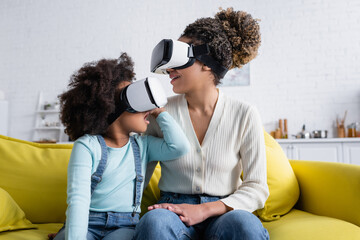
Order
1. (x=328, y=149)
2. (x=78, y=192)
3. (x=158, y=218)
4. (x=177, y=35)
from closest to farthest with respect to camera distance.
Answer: (x=158, y=218) → (x=78, y=192) → (x=328, y=149) → (x=177, y=35)

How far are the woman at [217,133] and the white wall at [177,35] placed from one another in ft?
12.7

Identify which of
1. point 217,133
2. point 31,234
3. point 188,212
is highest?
point 217,133

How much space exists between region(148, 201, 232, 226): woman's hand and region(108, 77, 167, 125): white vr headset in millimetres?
398

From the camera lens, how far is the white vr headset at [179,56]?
138 centimetres

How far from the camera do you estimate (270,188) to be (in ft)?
5.37

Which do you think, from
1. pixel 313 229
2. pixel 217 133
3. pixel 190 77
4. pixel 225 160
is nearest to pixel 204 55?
pixel 190 77

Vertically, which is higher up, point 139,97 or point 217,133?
point 139,97

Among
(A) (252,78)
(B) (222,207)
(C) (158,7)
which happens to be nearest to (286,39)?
(A) (252,78)

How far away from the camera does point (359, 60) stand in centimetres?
491

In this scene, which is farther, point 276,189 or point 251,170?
point 276,189

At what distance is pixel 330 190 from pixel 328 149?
3046 millimetres

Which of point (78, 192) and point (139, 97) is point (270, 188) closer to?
point (139, 97)

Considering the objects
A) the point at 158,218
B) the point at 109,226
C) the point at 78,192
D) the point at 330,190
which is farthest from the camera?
the point at 330,190

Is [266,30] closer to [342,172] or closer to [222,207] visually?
[342,172]
